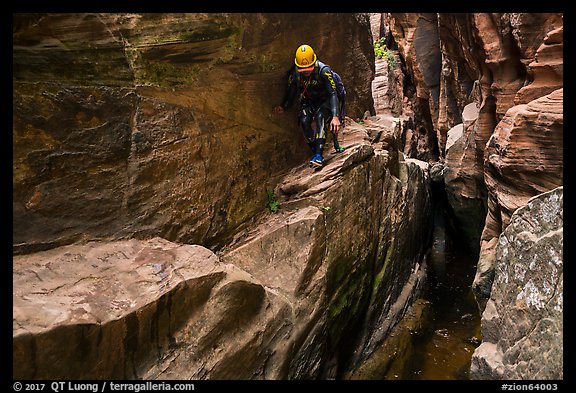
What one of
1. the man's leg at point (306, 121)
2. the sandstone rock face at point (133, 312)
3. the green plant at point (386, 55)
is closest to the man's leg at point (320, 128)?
the man's leg at point (306, 121)

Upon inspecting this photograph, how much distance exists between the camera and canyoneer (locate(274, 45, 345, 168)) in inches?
273

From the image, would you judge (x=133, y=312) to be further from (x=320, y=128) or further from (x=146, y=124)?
(x=320, y=128)

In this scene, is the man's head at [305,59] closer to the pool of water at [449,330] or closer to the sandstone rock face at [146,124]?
the sandstone rock face at [146,124]

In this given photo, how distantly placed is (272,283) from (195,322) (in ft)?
4.63

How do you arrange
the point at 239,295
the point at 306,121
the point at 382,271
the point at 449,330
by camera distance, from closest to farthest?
the point at 239,295, the point at 306,121, the point at 382,271, the point at 449,330

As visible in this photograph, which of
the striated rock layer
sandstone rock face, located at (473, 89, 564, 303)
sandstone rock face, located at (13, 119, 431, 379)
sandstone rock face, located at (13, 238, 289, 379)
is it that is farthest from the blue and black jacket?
the striated rock layer

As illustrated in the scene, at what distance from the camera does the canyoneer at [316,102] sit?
6.93 m

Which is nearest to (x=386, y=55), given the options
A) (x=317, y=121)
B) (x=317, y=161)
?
(x=317, y=121)

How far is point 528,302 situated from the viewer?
460 cm

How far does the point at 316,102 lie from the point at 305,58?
997mm

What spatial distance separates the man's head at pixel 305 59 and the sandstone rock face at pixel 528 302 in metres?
3.87

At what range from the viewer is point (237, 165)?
21.7 feet
